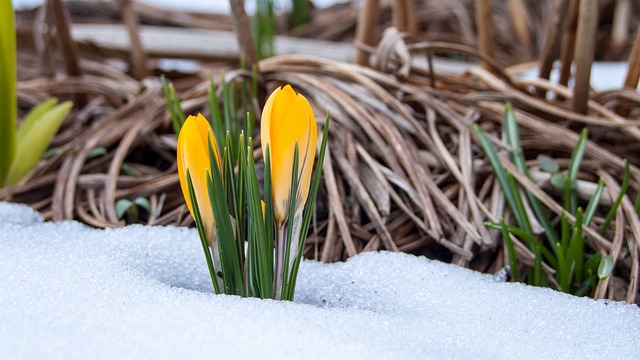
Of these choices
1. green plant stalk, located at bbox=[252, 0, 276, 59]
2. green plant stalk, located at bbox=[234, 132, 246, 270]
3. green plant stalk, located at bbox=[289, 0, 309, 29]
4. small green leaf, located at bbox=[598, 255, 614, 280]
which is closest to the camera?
green plant stalk, located at bbox=[234, 132, 246, 270]

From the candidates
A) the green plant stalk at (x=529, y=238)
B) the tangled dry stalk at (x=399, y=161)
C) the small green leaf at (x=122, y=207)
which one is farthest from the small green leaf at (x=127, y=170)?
the green plant stalk at (x=529, y=238)

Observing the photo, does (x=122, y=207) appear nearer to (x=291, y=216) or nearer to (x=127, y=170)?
(x=127, y=170)

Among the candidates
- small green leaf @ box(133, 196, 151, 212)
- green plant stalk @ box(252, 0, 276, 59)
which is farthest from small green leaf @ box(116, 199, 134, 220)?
green plant stalk @ box(252, 0, 276, 59)

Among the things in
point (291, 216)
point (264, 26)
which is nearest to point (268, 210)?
point (291, 216)

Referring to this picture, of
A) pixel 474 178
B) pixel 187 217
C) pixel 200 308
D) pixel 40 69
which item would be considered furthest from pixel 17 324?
pixel 40 69

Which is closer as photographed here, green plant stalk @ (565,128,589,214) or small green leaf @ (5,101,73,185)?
green plant stalk @ (565,128,589,214)

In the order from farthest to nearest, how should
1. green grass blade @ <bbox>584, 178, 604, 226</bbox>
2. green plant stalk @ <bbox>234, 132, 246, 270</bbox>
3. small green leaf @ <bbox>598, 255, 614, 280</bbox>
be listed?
1. green grass blade @ <bbox>584, 178, 604, 226</bbox>
2. small green leaf @ <bbox>598, 255, 614, 280</bbox>
3. green plant stalk @ <bbox>234, 132, 246, 270</bbox>

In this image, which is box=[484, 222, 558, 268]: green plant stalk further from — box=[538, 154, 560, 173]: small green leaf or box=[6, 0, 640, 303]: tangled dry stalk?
box=[538, 154, 560, 173]: small green leaf

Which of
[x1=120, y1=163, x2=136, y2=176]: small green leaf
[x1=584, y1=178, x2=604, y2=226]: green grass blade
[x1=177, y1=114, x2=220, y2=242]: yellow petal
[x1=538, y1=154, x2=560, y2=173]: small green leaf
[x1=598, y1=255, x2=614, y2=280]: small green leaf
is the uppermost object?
[x1=177, y1=114, x2=220, y2=242]: yellow petal
